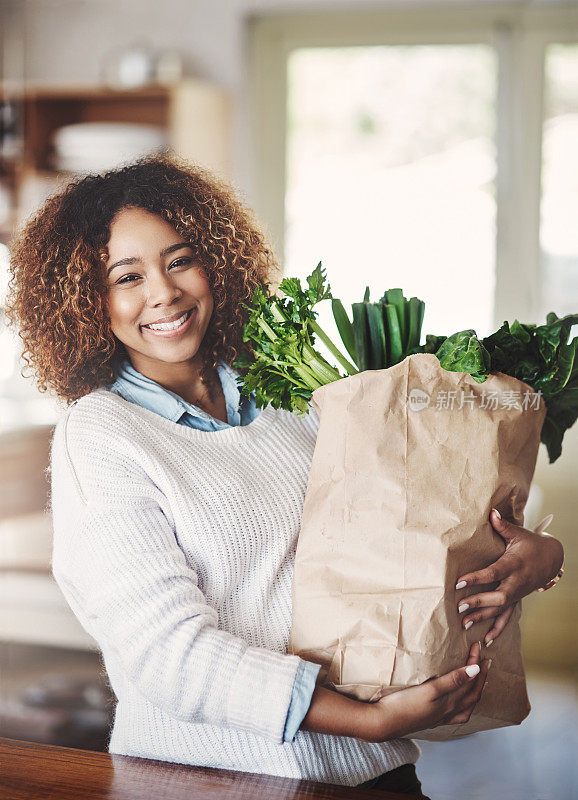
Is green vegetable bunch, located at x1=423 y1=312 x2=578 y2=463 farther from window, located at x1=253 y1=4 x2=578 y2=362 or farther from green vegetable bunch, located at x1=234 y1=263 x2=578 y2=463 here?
window, located at x1=253 y1=4 x2=578 y2=362

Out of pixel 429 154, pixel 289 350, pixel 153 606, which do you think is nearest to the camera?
pixel 153 606

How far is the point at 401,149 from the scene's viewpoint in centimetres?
107

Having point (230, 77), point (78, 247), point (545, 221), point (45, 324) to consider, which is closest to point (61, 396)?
point (45, 324)

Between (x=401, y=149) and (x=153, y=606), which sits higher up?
(x=401, y=149)

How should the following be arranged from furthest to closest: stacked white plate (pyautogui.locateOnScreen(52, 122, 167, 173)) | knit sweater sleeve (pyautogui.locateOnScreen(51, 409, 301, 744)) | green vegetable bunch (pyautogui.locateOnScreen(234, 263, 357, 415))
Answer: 1. stacked white plate (pyautogui.locateOnScreen(52, 122, 167, 173))
2. green vegetable bunch (pyautogui.locateOnScreen(234, 263, 357, 415))
3. knit sweater sleeve (pyautogui.locateOnScreen(51, 409, 301, 744))

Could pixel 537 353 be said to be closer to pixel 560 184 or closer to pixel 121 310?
pixel 560 184

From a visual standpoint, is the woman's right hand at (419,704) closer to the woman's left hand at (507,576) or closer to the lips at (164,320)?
the woman's left hand at (507,576)

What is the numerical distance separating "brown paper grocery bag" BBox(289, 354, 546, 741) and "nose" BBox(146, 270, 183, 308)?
262mm

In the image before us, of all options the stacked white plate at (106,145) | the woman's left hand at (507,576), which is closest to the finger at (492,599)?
the woman's left hand at (507,576)

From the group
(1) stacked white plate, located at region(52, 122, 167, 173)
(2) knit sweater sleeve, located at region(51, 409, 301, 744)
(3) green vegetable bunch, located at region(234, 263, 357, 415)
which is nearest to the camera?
(2) knit sweater sleeve, located at region(51, 409, 301, 744)

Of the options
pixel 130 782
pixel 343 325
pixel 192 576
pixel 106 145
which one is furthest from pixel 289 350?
pixel 130 782

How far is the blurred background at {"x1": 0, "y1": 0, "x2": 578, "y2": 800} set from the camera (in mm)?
1038

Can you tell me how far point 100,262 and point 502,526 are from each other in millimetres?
587

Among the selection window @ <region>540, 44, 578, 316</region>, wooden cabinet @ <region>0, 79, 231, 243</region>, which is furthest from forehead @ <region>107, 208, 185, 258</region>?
window @ <region>540, 44, 578, 316</region>
